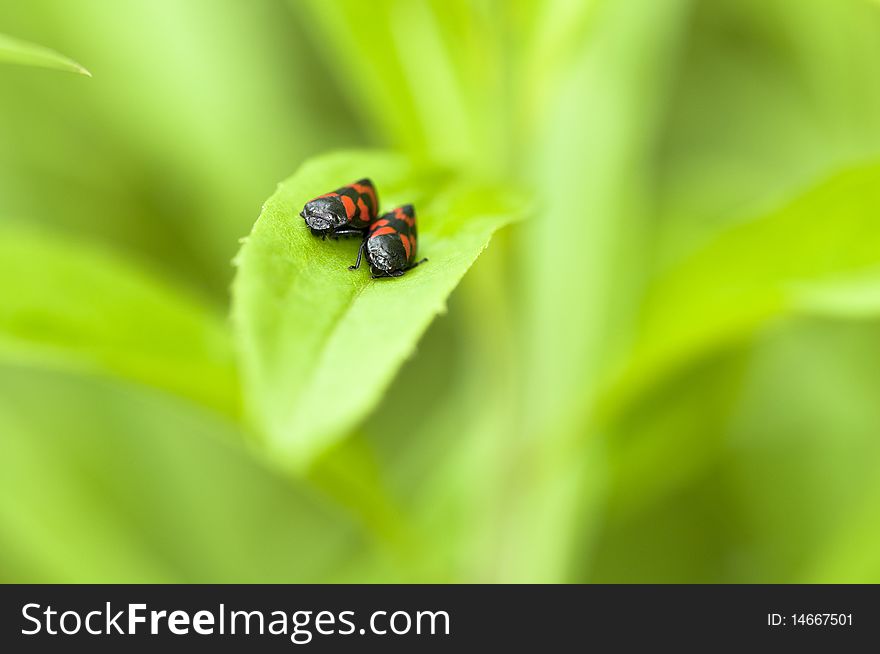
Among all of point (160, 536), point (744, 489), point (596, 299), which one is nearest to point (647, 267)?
point (596, 299)

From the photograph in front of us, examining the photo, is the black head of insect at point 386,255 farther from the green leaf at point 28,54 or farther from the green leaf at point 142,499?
the green leaf at point 142,499

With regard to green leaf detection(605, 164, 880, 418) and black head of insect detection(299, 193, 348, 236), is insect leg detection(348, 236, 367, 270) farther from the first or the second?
green leaf detection(605, 164, 880, 418)

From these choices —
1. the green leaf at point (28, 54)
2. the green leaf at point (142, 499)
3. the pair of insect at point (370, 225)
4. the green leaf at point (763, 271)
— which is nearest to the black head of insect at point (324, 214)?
the pair of insect at point (370, 225)

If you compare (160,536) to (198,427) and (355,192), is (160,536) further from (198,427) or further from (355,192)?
(355,192)

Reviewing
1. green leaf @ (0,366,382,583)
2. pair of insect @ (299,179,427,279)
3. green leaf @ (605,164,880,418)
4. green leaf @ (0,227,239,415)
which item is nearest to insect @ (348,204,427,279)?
pair of insect @ (299,179,427,279)

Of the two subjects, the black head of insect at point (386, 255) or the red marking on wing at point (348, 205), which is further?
the red marking on wing at point (348, 205)

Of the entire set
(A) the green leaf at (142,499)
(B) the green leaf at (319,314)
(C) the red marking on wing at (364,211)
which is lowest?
(B) the green leaf at (319,314)

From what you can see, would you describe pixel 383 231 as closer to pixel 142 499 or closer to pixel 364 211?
pixel 364 211
